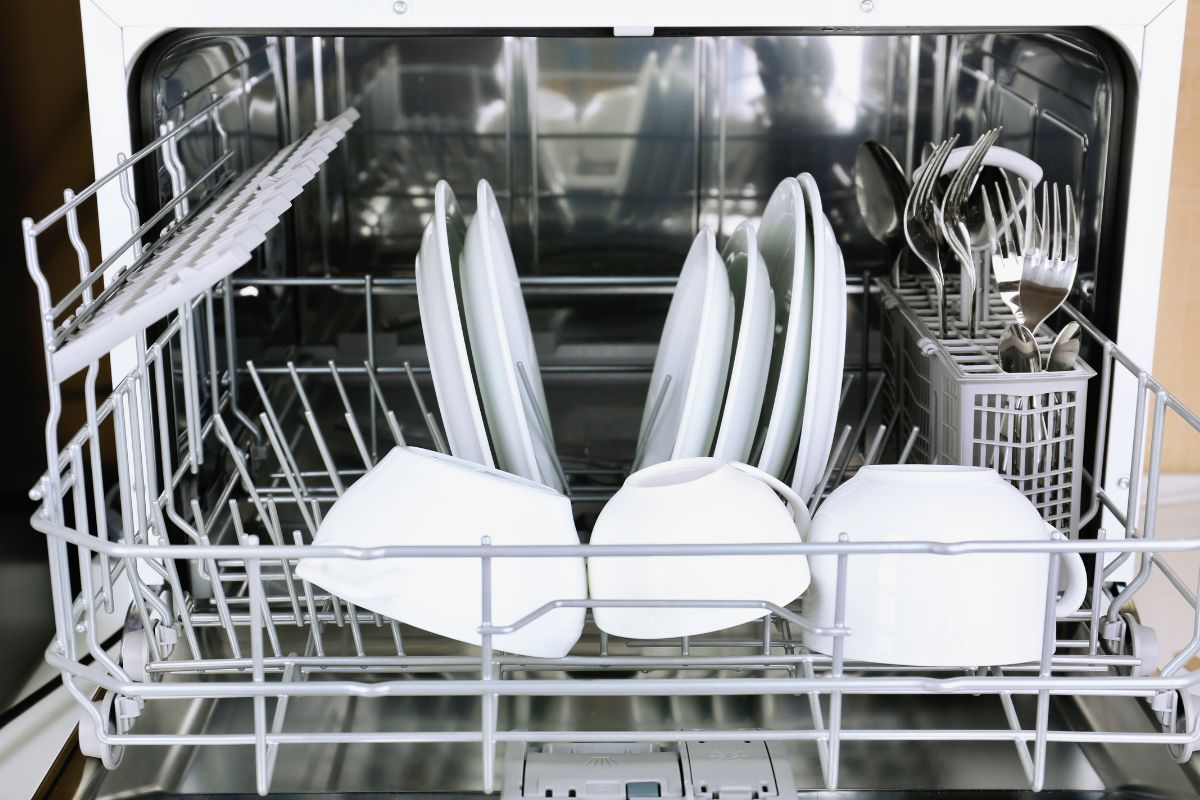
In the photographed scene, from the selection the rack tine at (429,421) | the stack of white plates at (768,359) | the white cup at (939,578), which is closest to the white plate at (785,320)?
the stack of white plates at (768,359)

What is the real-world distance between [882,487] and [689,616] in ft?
0.39

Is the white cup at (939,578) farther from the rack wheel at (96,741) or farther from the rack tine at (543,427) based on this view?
the rack wheel at (96,741)

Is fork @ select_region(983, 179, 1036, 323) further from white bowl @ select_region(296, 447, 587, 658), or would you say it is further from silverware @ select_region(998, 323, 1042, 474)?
white bowl @ select_region(296, 447, 587, 658)

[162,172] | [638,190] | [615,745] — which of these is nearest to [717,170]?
[638,190]

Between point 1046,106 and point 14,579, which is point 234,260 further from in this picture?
point 1046,106

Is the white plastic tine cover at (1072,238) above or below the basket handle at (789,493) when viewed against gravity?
above

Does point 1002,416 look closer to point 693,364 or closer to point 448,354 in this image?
point 693,364

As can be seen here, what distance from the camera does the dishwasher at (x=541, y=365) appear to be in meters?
0.58

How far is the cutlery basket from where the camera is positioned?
0.73m

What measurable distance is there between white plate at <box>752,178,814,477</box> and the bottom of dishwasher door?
16 cm

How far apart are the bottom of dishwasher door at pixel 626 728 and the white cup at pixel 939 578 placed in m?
0.12

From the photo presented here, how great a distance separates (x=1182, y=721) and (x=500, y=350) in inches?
17.7

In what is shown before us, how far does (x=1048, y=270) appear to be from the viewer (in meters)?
0.76

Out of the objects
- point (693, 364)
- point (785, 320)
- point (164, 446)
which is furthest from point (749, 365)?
point (164, 446)
